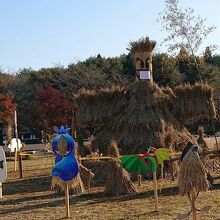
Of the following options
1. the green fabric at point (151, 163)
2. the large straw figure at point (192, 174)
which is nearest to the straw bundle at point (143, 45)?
the green fabric at point (151, 163)

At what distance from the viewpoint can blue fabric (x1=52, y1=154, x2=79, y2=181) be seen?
29.9ft

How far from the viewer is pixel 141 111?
15.0 m

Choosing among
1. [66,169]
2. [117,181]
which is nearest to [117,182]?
[117,181]

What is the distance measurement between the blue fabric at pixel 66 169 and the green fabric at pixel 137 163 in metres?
0.90

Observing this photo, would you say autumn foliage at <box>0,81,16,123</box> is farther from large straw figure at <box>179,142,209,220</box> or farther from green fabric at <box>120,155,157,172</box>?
large straw figure at <box>179,142,209,220</box>

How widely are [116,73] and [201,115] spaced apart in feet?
82.0

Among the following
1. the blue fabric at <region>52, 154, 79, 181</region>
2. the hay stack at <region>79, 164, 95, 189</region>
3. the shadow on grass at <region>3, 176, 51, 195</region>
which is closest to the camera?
the blue fabric at <region>52, 154, 79, 181</region>

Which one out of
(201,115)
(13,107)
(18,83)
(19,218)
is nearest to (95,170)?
(201,115)

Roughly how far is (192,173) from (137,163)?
2.45 meters

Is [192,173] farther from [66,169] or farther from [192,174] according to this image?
[66,169]

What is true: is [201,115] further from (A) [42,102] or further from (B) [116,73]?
(B) [116,73]

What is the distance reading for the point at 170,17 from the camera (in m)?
16.8

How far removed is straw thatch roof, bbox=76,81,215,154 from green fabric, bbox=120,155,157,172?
17.1 ft

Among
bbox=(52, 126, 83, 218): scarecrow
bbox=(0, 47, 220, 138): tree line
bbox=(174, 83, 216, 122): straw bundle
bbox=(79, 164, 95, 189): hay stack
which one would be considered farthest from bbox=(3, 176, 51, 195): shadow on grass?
bbox=(0, 47, 220, 138): tree line
